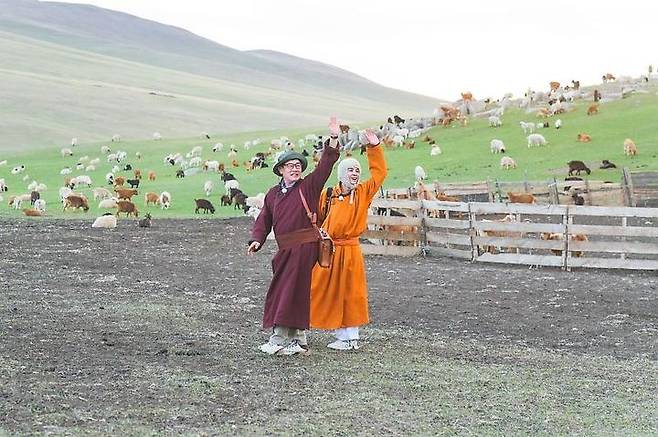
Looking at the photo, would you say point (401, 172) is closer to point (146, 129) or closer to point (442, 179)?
point (442, 179)

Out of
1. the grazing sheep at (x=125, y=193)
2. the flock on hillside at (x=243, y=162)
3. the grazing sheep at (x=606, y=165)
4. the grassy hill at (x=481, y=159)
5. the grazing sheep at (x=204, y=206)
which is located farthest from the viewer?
the grazing sheep at (x=125, y=193)

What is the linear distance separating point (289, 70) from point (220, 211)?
13503cm

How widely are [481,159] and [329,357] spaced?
2406 cm

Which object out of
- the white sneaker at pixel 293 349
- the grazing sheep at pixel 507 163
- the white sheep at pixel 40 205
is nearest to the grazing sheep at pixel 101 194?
the white sheep at pixel 40 205

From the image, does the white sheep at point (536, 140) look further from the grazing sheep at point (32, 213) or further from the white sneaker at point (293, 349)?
the white sneaker at point (293, 349)

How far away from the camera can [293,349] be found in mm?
8422

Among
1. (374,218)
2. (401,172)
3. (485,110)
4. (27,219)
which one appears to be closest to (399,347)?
(374,218)

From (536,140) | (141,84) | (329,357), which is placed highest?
(141,84)

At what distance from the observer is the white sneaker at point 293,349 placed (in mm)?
8406

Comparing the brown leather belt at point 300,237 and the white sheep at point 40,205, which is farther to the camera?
the white sheep at point 40,205

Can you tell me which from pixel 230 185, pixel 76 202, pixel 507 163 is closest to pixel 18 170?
pixel 230 185

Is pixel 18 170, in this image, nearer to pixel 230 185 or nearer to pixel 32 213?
pixel 230 185

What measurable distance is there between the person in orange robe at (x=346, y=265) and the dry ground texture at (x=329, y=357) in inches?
11.3

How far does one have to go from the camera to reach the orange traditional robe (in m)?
8.62
